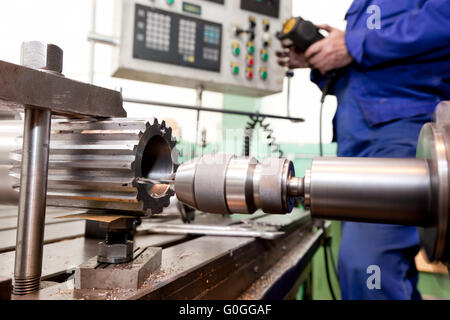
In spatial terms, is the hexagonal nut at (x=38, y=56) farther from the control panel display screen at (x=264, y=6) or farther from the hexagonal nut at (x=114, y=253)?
the control panel display screen at (x=264, y=6)

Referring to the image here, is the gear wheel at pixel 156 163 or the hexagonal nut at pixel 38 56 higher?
the hexagonal nut at pixel 38 56

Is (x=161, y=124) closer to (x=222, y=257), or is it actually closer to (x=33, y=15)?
(x=222, y=257)

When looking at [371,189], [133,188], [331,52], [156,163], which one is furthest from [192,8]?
[371,189]

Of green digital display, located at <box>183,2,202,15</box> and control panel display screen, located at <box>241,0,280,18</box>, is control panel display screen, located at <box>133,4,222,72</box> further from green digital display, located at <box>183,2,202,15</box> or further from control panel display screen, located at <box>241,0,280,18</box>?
control panel display screen, located at <box>241,0,280,18</box>

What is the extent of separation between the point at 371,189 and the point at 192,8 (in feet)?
3.84

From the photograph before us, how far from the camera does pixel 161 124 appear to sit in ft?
1.44

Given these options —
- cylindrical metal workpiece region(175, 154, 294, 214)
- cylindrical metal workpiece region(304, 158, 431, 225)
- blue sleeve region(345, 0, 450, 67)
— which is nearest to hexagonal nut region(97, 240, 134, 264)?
cylindrical metal workpiece region(175, 154, 294, 214)

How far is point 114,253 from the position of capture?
0.41 metres

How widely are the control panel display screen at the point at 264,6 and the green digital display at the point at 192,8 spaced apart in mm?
200

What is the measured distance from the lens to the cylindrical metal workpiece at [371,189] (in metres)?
0.26

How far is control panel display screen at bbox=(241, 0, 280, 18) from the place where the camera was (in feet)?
4.32

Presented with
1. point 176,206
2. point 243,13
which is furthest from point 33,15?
point 176,206

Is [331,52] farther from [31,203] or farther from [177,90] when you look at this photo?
[177,90]

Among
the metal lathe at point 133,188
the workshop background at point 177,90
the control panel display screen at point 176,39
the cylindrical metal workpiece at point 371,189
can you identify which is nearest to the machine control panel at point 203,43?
the control panel display screen at point 176,39
